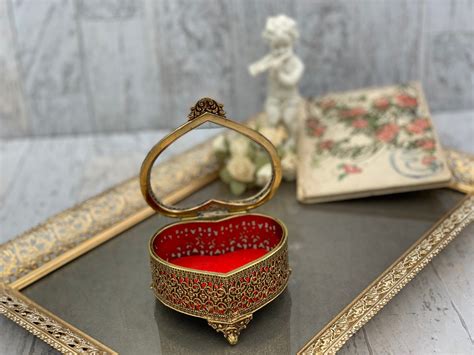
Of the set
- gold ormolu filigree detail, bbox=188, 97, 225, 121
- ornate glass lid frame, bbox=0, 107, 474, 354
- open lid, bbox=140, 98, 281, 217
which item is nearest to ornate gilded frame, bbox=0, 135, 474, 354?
ornate glass lid frame, bbox=0, 107, 474, 354

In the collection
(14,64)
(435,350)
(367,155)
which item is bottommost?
(435,350)

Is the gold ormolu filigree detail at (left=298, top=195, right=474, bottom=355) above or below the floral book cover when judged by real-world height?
below

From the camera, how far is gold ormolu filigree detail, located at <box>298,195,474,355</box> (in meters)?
0.93

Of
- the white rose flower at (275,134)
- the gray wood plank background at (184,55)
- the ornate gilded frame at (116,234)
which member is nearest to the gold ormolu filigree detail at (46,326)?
the ornate gilded frame at (116,234)

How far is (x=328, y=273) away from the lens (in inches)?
42.8

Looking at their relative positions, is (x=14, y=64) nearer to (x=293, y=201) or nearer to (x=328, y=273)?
(x=293, y=201)

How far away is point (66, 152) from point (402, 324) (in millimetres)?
1009

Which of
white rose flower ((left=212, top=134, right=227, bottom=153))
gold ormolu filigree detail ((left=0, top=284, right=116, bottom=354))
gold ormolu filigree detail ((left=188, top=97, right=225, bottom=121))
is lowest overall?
gold ormolu filigree detail ((left=0, top=284, right=116, bottom=354))

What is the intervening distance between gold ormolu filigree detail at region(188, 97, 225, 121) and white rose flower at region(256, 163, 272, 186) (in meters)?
0.38

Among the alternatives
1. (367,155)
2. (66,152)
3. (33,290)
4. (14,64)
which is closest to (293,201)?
(367,155)

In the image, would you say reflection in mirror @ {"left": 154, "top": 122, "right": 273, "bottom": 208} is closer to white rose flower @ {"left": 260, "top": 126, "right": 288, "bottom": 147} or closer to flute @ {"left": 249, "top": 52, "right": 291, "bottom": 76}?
white rose flower @ {"left": 260, "top": 126, "right": 288, "bottom": 147}

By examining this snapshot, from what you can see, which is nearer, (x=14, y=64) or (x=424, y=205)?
(x=424, y=205)

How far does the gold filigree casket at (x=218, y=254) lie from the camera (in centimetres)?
92

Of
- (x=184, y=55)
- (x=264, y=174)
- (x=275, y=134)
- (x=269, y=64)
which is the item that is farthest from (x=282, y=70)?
(x=184, y=55)
